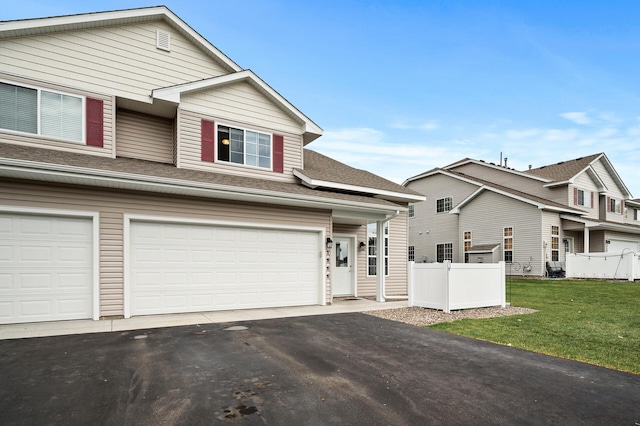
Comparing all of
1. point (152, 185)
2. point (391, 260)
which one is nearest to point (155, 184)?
point (152, 185)

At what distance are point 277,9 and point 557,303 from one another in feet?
56.4

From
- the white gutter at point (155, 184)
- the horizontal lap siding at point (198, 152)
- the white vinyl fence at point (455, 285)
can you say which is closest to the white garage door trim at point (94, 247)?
the white gutter at point (155, 184)

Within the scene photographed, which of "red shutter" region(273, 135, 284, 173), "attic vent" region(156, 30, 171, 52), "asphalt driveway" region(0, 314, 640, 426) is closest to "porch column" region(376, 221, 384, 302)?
"red shutter" region(273, 135, 284, 173)

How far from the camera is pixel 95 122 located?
9.58 metres

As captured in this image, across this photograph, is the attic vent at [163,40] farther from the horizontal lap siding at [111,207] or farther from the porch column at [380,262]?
the porch column at [380,262]

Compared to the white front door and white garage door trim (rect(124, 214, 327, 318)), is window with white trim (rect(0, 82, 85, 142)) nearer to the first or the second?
white garage door trim (rect(124, 214, 327, 318))

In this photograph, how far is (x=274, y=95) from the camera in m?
11.7

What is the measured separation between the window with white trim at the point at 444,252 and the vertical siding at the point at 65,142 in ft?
73.6

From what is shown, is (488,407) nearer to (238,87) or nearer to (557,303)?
(557,303)

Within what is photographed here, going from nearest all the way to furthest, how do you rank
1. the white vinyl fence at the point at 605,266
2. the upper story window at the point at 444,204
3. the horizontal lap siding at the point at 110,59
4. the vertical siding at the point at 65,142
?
1. the vertical siding at the point at 65,142
2. the horizontal lap siding at the point at 110,59
3. the white vinyl fence at the point at 605,266
4. the upper story window at the point at 444,204

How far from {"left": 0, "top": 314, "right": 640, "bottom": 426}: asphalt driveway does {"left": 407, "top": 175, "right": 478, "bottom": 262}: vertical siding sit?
20.5 meters

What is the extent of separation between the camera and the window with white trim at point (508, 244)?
2233 centimetres

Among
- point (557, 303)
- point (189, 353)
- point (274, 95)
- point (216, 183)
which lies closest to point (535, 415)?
point (189, 353)

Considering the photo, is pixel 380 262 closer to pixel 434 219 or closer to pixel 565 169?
pixel 434 219
